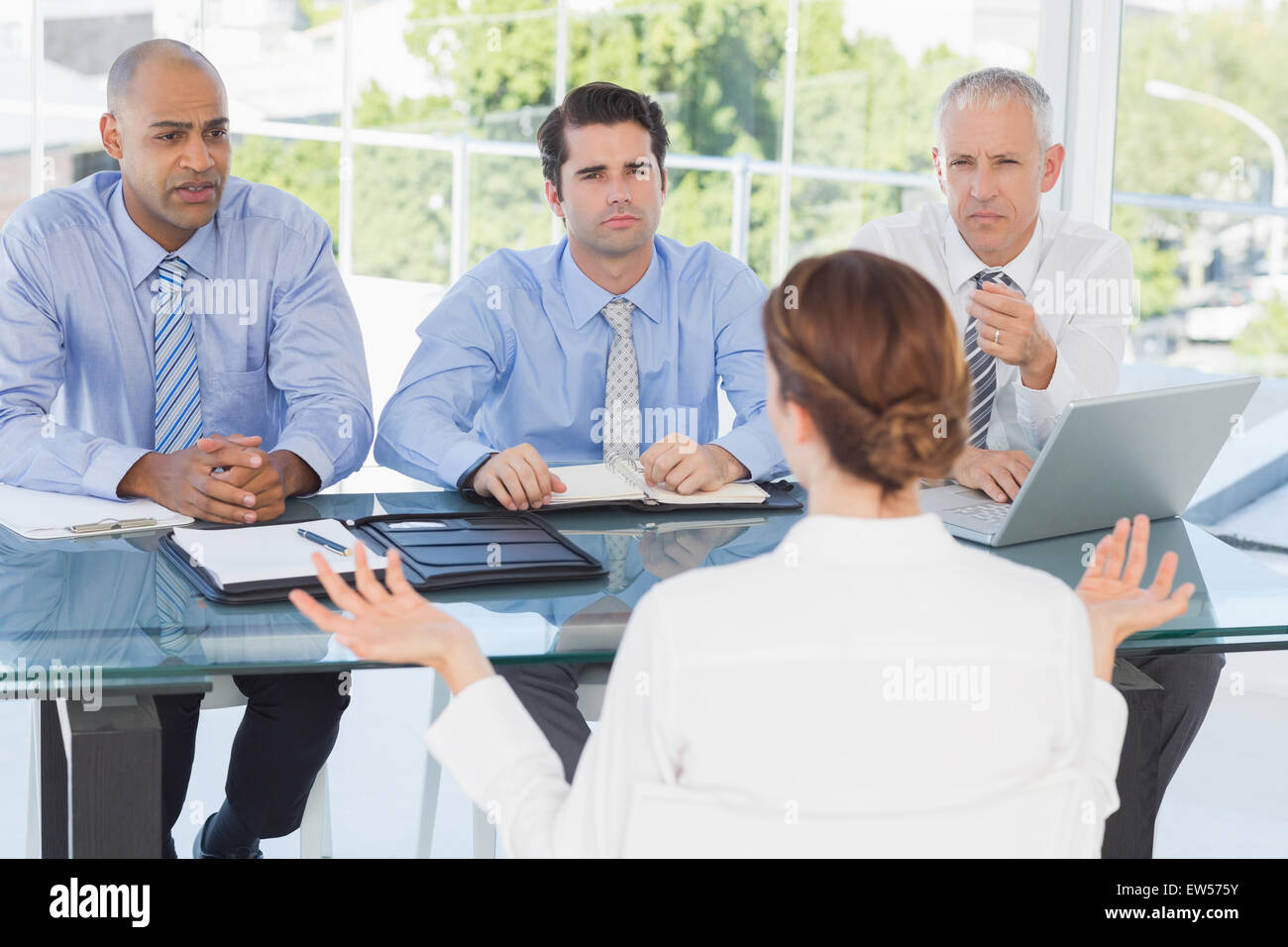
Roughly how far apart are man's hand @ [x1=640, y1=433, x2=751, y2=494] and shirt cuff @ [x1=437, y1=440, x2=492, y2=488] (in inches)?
9.7

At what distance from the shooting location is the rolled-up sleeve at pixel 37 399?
1.95m

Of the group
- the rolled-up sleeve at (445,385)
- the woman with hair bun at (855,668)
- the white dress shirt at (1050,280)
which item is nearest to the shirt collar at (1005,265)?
the white dress shirt at (1050,280)

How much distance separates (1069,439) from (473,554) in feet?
2.38

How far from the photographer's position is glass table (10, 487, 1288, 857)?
53.4 inches

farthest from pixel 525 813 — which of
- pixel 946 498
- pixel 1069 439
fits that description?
pixel 946 498

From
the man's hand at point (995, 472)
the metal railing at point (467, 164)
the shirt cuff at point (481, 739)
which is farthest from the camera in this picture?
the metal railing at point (467, 164)

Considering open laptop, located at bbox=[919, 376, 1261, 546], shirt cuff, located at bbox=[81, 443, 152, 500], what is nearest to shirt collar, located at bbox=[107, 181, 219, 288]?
shirt cuff, located at bbox=[81, 443, 152, 500]

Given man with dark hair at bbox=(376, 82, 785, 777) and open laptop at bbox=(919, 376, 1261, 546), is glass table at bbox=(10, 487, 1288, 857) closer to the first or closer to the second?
open laptop at bbox=(919, 376, 1261, 546)

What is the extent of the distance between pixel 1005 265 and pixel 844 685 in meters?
1.77

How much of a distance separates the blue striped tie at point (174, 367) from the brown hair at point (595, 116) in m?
0.68

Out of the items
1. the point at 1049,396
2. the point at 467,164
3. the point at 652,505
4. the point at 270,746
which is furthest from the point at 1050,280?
the point at 467,164

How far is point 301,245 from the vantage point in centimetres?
244

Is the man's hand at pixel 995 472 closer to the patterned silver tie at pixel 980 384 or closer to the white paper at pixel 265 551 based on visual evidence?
the patterned silver tie at pixel 980 384

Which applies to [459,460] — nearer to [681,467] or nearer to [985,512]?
[681,467]
